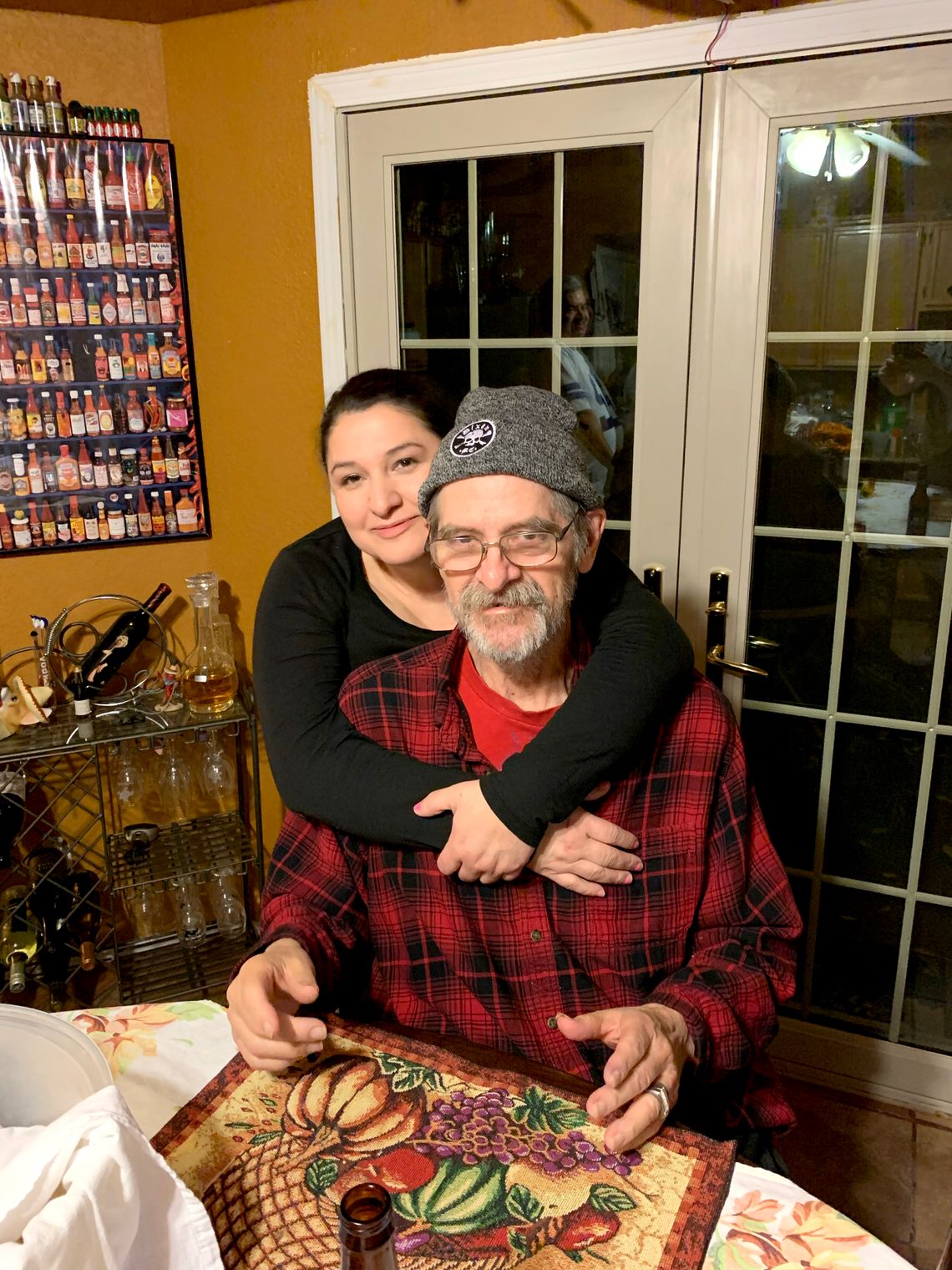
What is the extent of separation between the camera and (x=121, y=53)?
2293mm

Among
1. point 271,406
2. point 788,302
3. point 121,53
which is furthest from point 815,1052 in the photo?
point 121,53

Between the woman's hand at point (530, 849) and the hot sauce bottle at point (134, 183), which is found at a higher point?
the hot sauce bottle at point (134, 183)

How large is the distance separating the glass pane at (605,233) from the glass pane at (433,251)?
0.85ft

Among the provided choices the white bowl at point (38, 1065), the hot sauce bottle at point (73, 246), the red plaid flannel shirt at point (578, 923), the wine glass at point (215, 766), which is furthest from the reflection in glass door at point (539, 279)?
the white bowl at point (38, 1065)

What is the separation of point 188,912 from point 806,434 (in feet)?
6.61

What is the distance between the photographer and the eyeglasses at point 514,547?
1.22 meters

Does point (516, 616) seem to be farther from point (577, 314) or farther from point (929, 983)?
point (929, 983)

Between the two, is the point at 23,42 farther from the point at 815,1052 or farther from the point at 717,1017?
the point at 815,1052

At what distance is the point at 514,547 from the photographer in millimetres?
1229

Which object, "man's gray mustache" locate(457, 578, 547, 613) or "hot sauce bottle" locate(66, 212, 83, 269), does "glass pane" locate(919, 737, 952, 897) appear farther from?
"hot sauce bottle" locate(66, 212, 83, 269)

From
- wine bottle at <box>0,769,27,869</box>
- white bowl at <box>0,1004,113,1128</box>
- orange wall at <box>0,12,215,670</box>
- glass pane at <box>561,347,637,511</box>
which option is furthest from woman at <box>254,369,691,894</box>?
wine bottle at <box>0,769,27,869</box>

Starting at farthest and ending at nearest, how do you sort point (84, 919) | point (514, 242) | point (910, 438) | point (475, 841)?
point (84, 919)
point (514, 242)
point (910, 438)
point (475, 841)

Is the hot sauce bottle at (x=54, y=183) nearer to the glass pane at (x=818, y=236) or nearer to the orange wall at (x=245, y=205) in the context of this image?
the orange wall at (x=245, y=205)

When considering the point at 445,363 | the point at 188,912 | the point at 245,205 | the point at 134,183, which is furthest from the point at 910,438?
the point at 188,912
